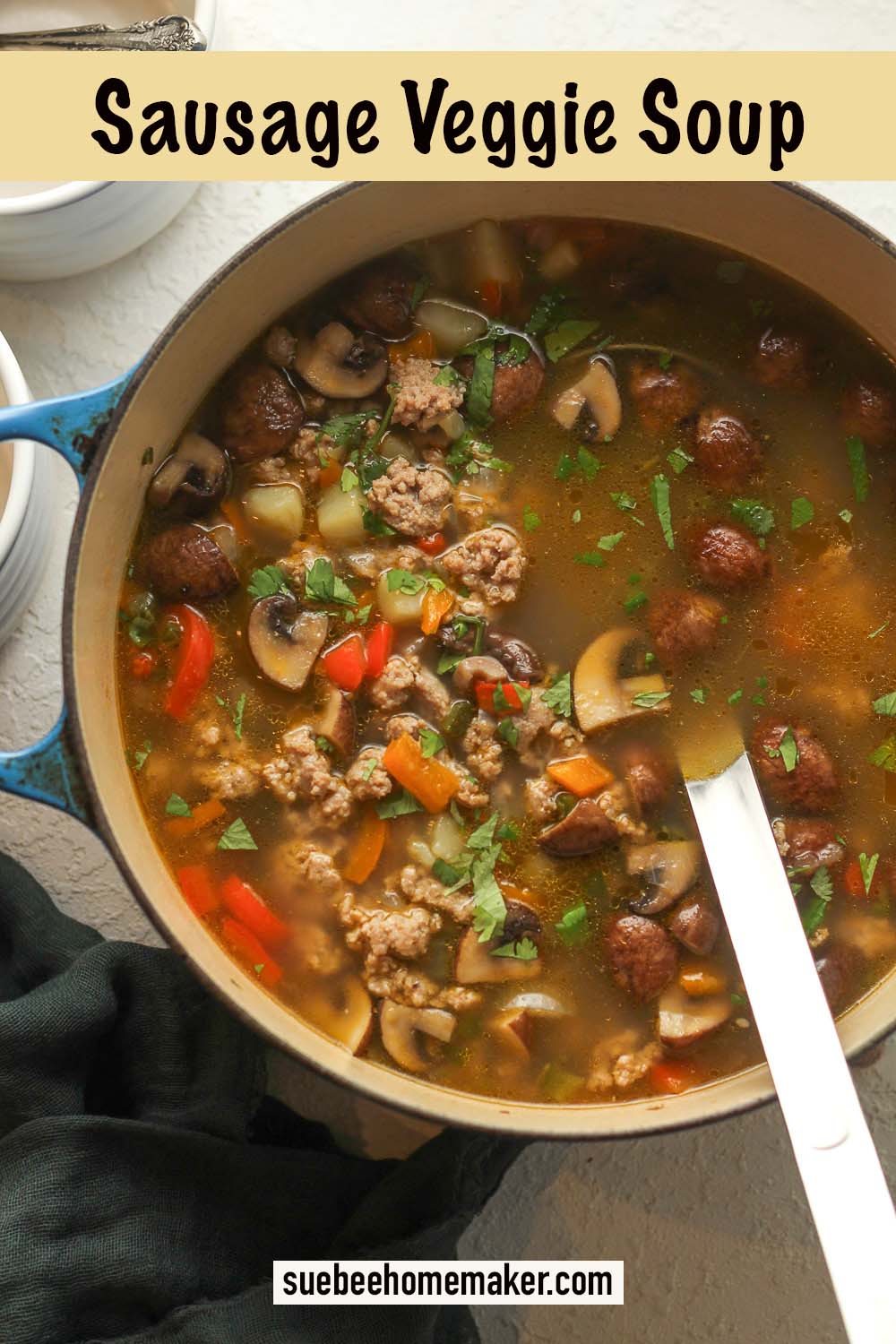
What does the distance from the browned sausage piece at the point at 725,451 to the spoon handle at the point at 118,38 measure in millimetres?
1457

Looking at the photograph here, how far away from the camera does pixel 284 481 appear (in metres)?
3.01

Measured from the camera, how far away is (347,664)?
9.82ft

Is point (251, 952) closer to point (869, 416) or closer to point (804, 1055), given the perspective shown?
point (804, 1055)

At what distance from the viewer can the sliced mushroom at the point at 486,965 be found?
9.66ft

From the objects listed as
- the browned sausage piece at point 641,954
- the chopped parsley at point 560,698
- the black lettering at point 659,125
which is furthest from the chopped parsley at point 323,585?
the black lettering at point 659,125

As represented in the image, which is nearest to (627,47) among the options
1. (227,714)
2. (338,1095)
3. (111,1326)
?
(227,714)

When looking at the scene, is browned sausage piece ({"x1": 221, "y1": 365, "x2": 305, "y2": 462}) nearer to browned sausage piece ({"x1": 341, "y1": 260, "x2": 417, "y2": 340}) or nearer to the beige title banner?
browned sausage piece ({"x1": 341, "y1": 260, "x2": 417, "y2": 340})

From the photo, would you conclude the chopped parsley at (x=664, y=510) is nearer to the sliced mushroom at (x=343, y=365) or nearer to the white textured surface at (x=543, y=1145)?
the sliced mushroom at (x=343, y=365)

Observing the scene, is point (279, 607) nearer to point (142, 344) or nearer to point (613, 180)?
point (142, 344)

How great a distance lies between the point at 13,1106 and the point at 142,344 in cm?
184

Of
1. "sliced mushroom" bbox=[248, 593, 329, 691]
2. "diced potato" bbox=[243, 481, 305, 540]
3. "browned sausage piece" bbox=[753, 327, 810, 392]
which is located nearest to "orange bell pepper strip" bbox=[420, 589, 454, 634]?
"sliced mushroom" bbox=[248, 593, 329, 691]

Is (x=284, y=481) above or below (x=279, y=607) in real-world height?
above

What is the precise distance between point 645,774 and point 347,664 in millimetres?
732

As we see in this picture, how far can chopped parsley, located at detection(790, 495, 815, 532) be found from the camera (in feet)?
9.88
